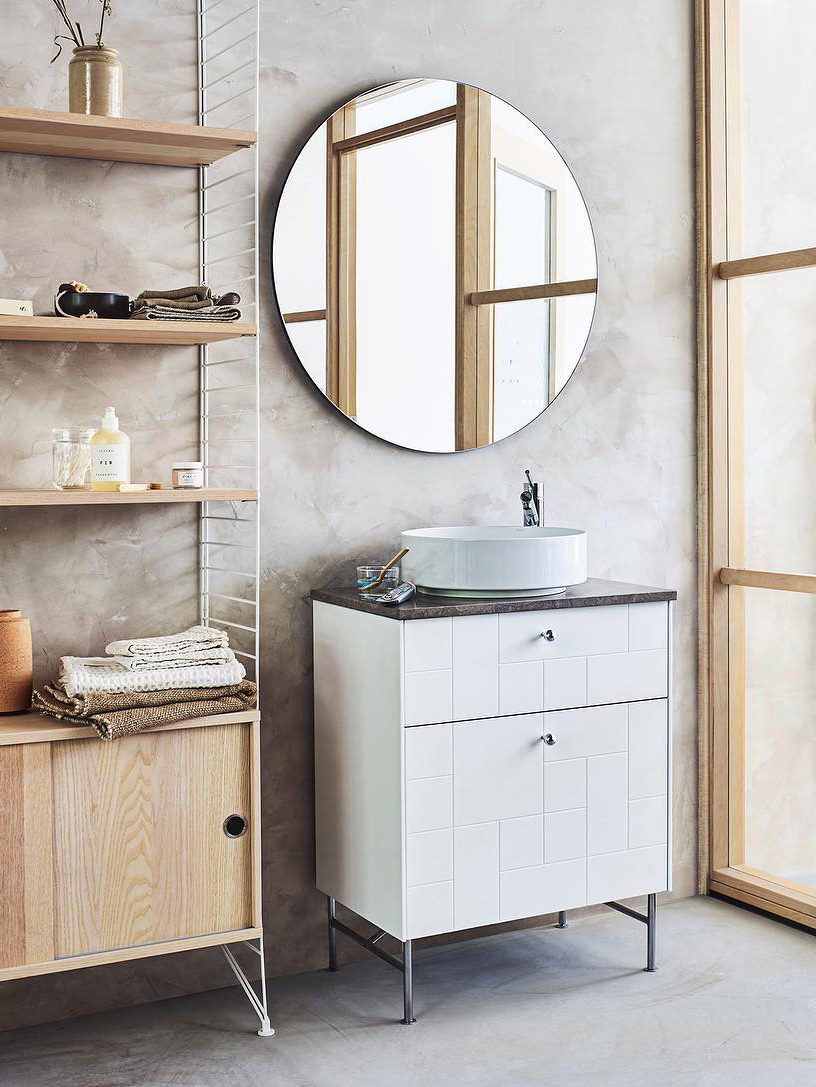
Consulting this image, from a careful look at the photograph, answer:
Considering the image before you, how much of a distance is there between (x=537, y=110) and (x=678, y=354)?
75 cm

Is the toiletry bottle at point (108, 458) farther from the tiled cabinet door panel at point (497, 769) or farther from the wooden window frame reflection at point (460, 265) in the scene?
the tiled cabinet door panel at point (497, 769)

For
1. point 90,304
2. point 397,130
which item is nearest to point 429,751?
point 90,304

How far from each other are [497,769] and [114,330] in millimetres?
1188

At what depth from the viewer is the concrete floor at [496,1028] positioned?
90.4 inches

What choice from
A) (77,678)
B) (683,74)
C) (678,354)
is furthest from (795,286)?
(77,678)

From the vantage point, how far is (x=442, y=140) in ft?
9.43

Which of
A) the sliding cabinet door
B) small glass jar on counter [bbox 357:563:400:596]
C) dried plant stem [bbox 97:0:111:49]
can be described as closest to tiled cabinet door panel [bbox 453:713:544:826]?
small glass jar on counter [bbox 357:563:400:596]

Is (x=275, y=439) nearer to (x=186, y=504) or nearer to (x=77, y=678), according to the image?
(x=186, y=504)

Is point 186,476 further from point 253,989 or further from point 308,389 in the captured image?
point 253,989

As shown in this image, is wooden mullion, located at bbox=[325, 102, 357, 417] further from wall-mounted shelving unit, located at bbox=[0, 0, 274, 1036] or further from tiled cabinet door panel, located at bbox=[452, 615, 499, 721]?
tiled cabinet door panel, located at bbox=[452, 615, 499, 721]

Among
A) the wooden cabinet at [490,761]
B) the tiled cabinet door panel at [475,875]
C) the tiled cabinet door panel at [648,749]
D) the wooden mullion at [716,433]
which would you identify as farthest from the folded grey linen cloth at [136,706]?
the wooden mullion at [716,433]

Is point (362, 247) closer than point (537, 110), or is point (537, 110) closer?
point (362, 247)

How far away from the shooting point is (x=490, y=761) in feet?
8.20

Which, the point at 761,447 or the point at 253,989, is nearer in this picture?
the point at 253,989
